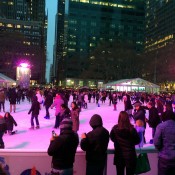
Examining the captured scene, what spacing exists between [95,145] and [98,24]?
121435 millimetres

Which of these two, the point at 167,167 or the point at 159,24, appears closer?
the point at 167,167

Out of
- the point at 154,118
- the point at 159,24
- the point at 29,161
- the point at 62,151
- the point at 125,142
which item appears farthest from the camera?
the point at 159,24

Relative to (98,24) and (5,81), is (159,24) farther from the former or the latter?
(5,81)

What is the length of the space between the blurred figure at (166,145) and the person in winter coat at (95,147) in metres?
0.72

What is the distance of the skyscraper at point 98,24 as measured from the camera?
117 m

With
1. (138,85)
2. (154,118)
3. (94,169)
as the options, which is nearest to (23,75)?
(138,85)

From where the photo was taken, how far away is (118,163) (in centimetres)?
428

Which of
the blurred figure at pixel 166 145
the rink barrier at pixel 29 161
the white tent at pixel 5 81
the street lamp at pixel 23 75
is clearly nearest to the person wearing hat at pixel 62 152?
the rink barrier at pixel 29 161

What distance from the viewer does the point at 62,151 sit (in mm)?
3693

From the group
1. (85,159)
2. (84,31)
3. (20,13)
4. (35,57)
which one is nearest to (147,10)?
(84,31)

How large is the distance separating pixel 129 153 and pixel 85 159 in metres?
0.69

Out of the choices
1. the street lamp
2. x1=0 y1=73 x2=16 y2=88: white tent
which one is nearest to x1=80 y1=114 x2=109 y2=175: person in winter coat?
the street lamp

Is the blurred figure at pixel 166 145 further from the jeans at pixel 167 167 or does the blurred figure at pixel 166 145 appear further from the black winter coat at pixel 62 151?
the black winter coat at pixel 62 151

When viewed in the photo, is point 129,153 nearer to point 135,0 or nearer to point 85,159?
point 85,159
